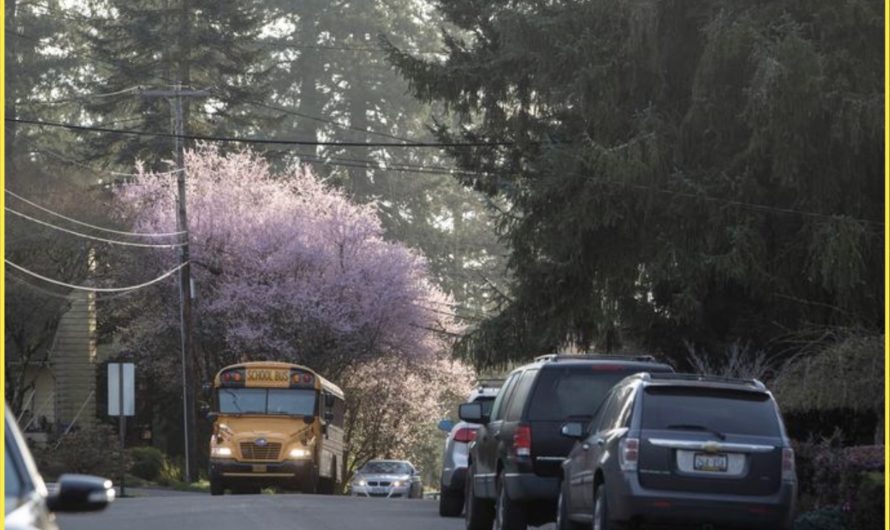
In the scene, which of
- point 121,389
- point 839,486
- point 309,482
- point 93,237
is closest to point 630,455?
point 839,486

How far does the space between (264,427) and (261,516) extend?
16.0 metres

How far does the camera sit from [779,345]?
34.3 m

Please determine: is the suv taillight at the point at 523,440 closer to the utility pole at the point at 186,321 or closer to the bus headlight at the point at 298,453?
the bus headlight at the point at 298,453

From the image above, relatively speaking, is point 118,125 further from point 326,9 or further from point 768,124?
point 768,124

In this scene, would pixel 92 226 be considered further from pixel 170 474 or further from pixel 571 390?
pixel 571 390

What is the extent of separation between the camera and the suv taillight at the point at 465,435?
25.8 m

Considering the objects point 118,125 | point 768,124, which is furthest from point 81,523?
point 118,125

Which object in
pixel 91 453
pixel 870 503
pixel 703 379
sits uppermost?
pixel 703 379

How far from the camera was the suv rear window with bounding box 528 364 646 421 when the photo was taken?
734 inches

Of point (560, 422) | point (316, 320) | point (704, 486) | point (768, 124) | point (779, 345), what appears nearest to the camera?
point (704, 486)

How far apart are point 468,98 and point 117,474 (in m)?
12.4

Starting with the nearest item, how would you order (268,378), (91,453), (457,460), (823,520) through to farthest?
(823,520), (457,460), (268,378), (91,453)

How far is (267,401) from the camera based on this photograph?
4062 centimetres

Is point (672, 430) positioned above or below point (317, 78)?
below
